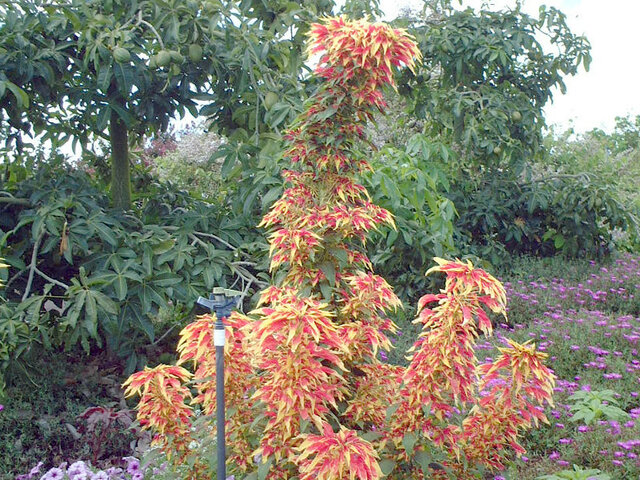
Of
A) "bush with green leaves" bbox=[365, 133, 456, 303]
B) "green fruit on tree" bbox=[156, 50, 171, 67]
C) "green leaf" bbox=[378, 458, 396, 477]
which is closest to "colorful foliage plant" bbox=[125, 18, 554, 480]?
"green leaf" bbox=[378, 458, 396, 477]

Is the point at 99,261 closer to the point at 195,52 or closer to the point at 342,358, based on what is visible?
the point at 195,52

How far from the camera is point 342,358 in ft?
6.39

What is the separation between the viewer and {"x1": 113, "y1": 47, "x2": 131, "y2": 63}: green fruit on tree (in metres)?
2.95

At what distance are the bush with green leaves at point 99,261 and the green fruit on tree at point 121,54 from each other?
692 millimetres

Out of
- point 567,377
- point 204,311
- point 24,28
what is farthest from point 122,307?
point 567,377

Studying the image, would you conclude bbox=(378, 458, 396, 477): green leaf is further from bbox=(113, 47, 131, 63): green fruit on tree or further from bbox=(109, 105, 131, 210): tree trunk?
bbox=(109, 105, 131, 210): tree trunk

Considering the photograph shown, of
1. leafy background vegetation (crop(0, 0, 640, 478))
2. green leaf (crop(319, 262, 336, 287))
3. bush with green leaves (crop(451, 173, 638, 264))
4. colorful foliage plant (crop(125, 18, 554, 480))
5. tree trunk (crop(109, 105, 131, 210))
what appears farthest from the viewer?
bush with green leaves (crop(451, 173, 638, 264))

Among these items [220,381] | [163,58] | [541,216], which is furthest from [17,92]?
[541,216]

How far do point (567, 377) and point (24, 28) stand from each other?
3173 millimetres

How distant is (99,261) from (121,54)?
930 millimetres

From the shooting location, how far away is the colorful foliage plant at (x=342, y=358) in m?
1.70

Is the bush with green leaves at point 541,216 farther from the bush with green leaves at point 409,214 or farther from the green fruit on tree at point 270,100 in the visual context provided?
the green fruit on tree at point 270,100

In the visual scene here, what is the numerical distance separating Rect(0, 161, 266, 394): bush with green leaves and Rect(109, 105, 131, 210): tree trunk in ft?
0.86

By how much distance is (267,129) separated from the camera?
356 cm
